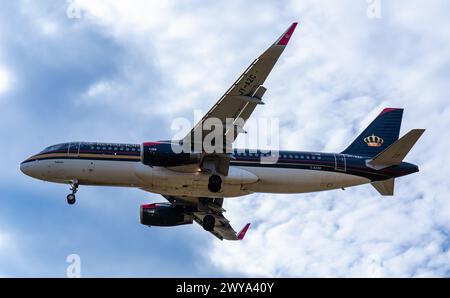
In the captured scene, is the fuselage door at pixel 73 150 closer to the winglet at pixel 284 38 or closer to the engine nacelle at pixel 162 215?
the engine nacelle at pixel 162 215

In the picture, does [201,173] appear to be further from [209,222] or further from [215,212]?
[215,212]

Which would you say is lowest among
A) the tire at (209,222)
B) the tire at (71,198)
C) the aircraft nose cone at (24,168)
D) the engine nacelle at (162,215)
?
the tire at (209,222)

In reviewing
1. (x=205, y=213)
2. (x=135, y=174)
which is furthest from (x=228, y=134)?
(x=205, y=213)

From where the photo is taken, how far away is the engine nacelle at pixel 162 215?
193ft

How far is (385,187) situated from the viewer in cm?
5438

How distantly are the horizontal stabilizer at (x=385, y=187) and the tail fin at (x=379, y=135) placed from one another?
275 cm

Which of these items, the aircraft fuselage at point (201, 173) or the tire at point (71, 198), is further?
the tire at point (71, 198)

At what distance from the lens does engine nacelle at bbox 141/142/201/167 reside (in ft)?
159

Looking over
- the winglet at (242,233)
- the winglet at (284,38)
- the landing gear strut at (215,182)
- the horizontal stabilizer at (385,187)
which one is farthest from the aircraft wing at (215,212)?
the winglet at (284,38)

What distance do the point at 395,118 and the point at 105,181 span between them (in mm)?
23022

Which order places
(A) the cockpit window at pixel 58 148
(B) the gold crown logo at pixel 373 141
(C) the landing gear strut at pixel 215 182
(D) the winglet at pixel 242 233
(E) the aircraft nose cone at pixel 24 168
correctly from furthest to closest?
(D) the winglet at pixel 242 233 → (B) the gold crown logo at pixel 373 141 → (E) the aircraft nose cone at pixel 24 168 → (A) the cockpit window at pixel 58 148 → (C) the landing gear strut at pixel 215 182

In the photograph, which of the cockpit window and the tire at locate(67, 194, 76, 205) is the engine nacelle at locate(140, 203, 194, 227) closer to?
the tire at locate(67, 194, 76, 205)

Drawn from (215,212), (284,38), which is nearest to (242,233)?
(215,212)

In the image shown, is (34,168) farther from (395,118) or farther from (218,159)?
(395,118)
